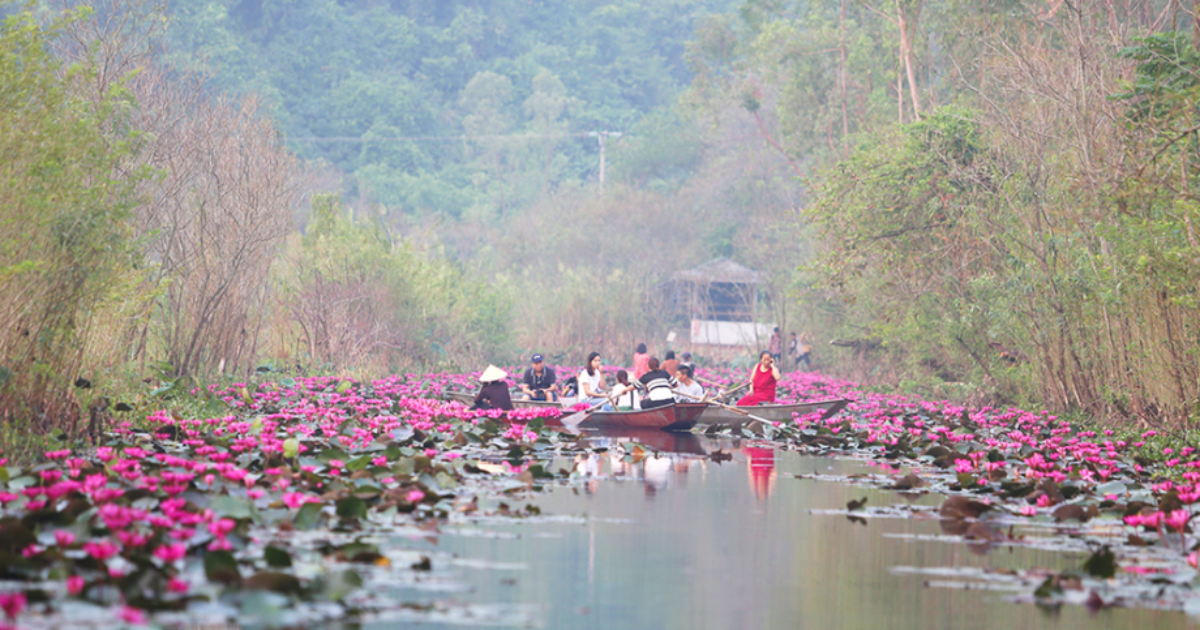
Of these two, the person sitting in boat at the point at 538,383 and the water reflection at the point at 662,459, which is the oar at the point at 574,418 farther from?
the person sitting in boat at the point at 538,383

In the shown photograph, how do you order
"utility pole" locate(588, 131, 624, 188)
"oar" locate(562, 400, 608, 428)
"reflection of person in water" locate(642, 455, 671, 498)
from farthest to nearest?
"utility pole" locate(588, 131, 624, 188)
"oar" locate(562, 400, 608, 428)
"reflection of person in water" locate(642, 455, 671, 498)

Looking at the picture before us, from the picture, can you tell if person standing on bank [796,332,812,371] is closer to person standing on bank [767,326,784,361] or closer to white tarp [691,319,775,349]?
person standing on bank [767,326,784,361]

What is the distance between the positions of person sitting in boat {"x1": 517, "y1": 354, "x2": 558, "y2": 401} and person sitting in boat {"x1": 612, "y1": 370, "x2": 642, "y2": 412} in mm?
1218

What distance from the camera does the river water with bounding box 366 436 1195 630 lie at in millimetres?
5609

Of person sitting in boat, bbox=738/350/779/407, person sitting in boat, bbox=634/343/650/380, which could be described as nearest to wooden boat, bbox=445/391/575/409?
person sitting in boat, bbox=738/350/779/407

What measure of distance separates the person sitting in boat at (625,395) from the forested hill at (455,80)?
3902 centimetres

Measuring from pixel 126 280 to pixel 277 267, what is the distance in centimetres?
1158

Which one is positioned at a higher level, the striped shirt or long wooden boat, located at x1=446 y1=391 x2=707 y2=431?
the striped shirt

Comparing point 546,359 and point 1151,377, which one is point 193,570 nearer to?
point 1151,377

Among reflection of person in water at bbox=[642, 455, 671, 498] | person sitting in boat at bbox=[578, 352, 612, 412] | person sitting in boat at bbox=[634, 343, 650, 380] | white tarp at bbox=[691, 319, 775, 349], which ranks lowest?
reflection of person in water at bbox=[642, 455, 671, 498]

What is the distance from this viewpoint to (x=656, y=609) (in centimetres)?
577

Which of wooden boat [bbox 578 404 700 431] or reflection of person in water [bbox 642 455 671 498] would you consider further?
wooden boat [bbox 578 404 700 431]

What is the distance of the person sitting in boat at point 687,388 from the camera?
17422 mm

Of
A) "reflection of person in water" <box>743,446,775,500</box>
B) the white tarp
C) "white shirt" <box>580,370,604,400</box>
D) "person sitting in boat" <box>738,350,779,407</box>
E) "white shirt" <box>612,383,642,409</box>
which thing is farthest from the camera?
the white tarp
